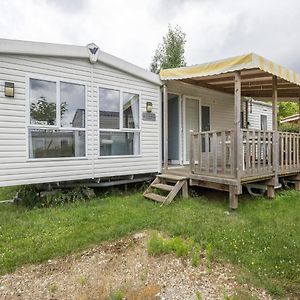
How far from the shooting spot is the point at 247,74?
6297mm

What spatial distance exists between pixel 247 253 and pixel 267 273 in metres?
0.46

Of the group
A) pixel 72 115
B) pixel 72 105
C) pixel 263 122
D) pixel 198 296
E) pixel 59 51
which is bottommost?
pixel 198 296

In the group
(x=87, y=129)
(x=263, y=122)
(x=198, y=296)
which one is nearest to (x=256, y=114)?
(x=263, y=122)

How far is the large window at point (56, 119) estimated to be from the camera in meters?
5.43

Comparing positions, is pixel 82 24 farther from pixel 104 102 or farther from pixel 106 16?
pixel 104 102

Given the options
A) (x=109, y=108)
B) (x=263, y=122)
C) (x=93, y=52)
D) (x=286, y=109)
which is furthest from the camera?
(x=286, y=109)

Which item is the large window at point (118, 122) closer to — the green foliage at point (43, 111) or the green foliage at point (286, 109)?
the green foliage at point (43, 111)

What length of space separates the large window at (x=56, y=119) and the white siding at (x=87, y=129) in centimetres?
14

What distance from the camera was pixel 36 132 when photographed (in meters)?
5.44

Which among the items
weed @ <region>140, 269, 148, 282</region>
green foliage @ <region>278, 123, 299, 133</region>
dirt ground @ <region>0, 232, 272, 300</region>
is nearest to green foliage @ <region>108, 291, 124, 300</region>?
dirt ground @ <region>0, 232, 272, 300</region>

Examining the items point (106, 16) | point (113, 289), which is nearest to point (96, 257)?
point (113, 289)

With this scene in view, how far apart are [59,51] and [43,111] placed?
1.30m

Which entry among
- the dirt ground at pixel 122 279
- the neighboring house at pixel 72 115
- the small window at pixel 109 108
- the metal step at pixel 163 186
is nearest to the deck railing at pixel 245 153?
the metal step at pixel 163 186

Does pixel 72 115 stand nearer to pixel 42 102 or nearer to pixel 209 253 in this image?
pixel 42 102
